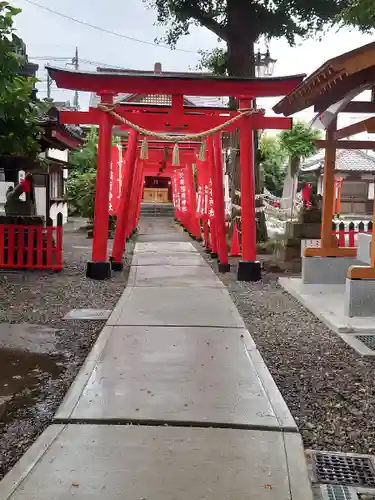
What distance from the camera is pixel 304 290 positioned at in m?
8.86

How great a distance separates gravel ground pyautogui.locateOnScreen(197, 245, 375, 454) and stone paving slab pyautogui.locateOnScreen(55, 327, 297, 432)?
231 mm

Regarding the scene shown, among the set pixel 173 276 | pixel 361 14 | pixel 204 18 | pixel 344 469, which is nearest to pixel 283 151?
pixel 204 18

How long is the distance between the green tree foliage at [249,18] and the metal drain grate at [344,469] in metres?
14.4

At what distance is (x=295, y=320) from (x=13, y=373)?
3.77 meters

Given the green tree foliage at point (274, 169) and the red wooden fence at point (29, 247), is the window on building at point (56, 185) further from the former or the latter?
the green tree foliage at point (274, 169)

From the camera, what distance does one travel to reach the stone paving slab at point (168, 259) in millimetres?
12538

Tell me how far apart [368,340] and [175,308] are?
260 centimetres

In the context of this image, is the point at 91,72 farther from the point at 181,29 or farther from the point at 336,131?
the point at 181,29

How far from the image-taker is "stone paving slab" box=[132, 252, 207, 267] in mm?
12538

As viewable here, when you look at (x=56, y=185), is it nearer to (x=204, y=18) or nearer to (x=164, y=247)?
(x=164, y=247)

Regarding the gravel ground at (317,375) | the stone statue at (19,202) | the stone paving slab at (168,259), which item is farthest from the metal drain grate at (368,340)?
the stone statue at (19,202)

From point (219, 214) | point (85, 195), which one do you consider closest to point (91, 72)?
point (219, 214)

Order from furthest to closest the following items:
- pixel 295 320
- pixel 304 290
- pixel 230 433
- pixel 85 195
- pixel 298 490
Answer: pixel 85 195 < pixel 304 290 < pixel 295 320 < pixel 230 433 < pixel 298 490

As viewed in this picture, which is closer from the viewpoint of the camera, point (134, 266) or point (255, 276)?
point (255, 276)
